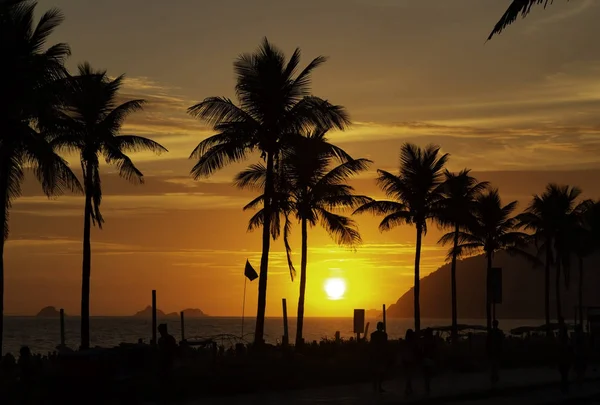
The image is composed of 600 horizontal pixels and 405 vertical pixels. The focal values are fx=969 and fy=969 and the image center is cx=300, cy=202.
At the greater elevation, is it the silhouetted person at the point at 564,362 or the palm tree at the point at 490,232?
the palm tree at the point at 490,232

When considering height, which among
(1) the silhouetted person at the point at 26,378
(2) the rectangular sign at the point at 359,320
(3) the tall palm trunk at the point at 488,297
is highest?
(3) the tall palm trunk at the point at 488,297

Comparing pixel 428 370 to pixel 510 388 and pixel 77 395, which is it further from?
pixel 77 395

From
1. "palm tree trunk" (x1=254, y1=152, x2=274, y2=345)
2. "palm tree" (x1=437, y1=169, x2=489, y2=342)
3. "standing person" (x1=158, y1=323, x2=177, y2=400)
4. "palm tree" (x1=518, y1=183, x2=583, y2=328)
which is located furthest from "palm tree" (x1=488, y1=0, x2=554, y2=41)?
"palm tree" (x1=518, y1=183, x2=583, y2=328)

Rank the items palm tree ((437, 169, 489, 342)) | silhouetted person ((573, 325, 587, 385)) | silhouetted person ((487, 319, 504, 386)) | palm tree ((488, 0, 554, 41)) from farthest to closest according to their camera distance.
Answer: palm tree ((437, 169, 489, 342)), silhouetted person ((573, 325, 587, 385)), silhouetted person ((487, 319, 504, 386)), palm tree ((488, 0, 554, 41))

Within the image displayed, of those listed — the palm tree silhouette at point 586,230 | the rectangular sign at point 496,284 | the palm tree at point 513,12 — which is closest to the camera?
the palm tree at point 513,12

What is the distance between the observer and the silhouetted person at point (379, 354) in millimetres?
26194

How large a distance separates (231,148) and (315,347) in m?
8.48

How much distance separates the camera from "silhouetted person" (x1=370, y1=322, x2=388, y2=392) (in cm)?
2619

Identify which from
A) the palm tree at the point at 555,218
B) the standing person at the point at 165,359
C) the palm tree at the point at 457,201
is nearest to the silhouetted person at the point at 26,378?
the standing person at the point at 165,359

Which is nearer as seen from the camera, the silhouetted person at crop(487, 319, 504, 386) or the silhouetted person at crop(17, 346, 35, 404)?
the silhouetted person at crop(17, 346, 35, 404)

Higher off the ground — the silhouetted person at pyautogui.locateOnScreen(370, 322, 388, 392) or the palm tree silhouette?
the palm tree silhouette

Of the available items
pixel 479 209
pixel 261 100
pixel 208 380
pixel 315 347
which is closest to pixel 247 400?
pixel 208 380

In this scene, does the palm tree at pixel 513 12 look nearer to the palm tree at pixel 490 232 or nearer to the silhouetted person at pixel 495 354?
the silhouetted person at pixel 495 354

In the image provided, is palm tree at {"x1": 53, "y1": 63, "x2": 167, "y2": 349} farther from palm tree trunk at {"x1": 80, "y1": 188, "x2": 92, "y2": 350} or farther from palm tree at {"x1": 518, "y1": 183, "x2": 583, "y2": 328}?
palm tree at {"x1": 518, "y1": 183, "x2": 583, "y2": 328}
